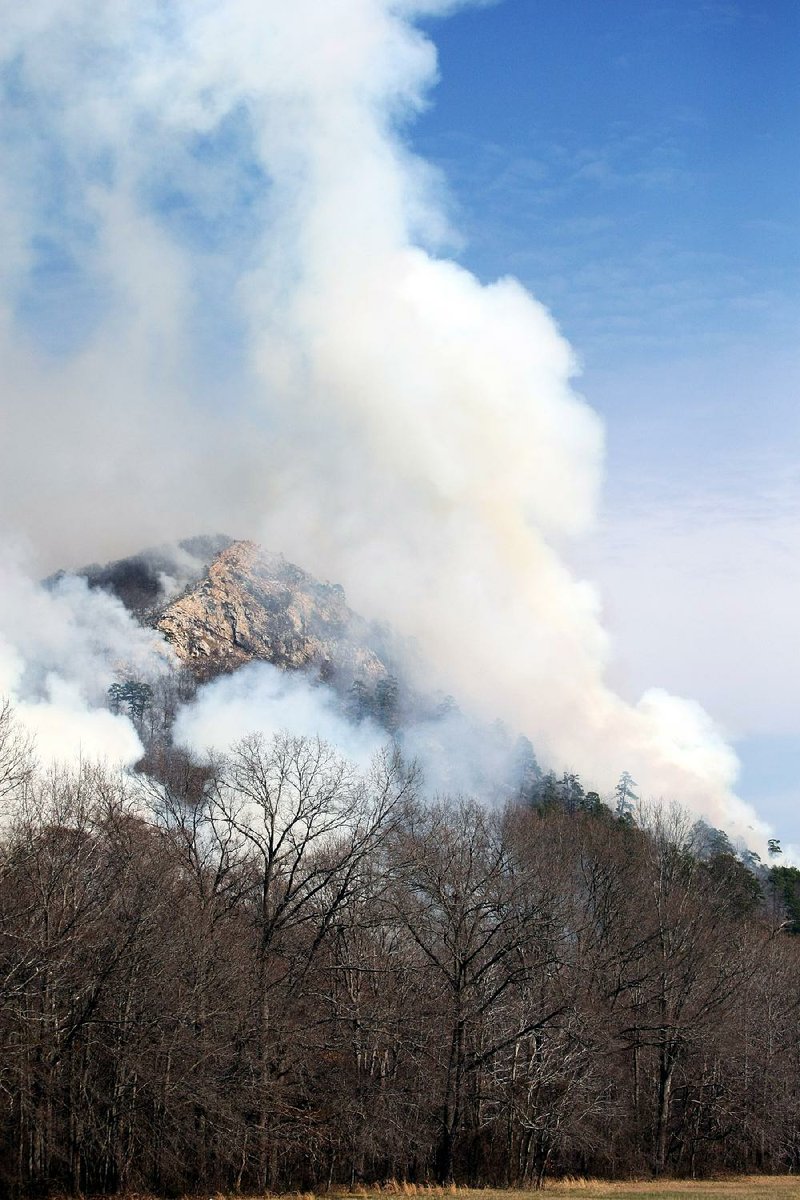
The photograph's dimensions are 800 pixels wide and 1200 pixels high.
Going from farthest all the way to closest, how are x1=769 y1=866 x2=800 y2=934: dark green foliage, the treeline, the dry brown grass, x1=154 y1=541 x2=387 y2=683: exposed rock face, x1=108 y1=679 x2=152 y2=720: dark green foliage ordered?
x1=154 y1=541 x2=387 y2=683: exposed rock face < x1=108 y1=679 x2=152 y2=720: dark green foliage < x1=769 y1=866 x2=800 y2=934: dark green foliage < the treeline < the dry brown grass

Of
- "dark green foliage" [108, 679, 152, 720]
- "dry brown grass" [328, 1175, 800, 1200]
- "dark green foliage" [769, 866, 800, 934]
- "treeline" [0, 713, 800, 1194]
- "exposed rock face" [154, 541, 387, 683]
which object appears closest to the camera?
"dry brown grass" [328, 1175, 800, 1200]

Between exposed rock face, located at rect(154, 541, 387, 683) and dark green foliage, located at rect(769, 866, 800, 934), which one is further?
exposed rock face, located at rect(154, 541, 387, 683)

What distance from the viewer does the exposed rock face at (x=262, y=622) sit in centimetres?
17303

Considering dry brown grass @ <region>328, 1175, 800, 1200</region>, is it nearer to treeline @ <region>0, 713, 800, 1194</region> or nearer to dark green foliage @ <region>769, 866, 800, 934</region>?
treeline @ <region>0, 713, 800, 1194</region>

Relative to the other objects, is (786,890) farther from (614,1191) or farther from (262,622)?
(262,622)

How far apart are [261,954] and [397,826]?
685cm

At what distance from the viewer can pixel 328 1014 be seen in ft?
129

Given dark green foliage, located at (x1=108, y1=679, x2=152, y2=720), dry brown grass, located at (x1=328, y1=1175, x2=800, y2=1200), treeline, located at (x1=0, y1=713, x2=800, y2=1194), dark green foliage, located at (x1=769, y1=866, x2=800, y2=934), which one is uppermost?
dark green foliage, located at (x1=108, y1=679, x2=152, y2=720)

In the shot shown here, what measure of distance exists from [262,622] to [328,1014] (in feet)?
481

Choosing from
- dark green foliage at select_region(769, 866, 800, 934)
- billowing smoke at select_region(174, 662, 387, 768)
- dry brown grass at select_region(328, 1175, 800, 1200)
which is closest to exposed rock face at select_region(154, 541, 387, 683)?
billowing smoke at select_region(174, 662, 387, 768)

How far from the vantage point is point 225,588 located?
185375 millimetres

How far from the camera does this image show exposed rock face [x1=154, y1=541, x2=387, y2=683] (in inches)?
6812

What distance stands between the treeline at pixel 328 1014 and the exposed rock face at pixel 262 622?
→ 401 feet

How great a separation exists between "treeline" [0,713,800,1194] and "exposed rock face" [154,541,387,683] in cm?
12209
